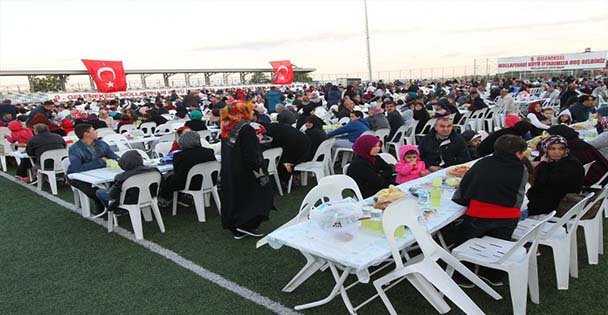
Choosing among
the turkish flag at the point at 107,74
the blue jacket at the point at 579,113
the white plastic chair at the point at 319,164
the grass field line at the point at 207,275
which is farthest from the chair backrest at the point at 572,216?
the turkish flag at the point at 107,74

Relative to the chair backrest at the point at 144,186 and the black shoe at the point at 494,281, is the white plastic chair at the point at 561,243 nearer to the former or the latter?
the black shoe at the point at 494,281

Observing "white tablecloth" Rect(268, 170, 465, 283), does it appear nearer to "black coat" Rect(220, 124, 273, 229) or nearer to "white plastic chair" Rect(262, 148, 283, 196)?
"black coat" Rect(220, 124, 273, 229)

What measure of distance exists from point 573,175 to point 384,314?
2051 mm

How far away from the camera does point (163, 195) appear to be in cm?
516

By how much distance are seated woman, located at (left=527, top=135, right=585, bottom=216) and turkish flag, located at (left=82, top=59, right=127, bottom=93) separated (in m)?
25.2

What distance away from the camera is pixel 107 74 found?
998 inches

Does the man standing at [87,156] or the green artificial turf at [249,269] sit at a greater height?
the man standing at [87,156]

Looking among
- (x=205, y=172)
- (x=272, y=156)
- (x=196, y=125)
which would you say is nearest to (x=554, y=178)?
(x=272, y=156)

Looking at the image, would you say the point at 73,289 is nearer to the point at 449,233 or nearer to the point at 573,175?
the point at 449,233

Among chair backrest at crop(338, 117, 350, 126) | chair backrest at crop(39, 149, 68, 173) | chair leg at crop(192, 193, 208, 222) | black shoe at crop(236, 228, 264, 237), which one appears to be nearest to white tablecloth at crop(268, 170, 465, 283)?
black shoe at crop(236, 228, 264, 237)

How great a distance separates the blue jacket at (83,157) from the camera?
5129 mm

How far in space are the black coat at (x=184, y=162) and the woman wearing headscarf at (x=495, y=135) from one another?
10.9 ft

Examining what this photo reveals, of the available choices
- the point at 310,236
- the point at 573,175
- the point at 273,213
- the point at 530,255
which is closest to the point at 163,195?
the point at 273,213

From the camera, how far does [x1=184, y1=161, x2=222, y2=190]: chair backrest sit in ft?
16.0
